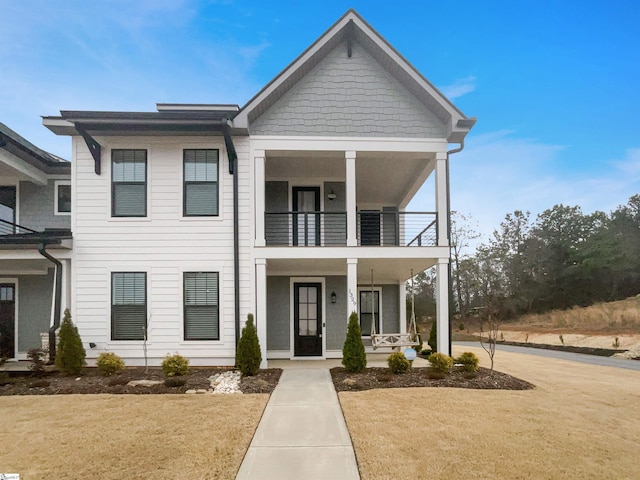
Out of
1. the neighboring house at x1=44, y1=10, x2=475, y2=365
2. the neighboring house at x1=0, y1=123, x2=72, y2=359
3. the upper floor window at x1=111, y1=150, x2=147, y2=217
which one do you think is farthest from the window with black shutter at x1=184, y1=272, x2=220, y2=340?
the neighboring house at x1=0, y1=123, x2=72, y2=359

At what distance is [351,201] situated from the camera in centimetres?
1058

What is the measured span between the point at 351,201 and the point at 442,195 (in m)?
2.44

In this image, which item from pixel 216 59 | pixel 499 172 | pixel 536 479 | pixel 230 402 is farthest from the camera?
pixel 499 172

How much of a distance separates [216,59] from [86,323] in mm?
14015

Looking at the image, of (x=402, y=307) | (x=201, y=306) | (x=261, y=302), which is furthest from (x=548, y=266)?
(x=201, y=306)

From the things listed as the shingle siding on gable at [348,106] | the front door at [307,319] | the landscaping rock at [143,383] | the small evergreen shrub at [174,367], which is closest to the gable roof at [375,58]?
the shingle siding on gable at [348,106]

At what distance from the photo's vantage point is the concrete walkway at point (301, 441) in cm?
451

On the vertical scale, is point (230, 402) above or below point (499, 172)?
below

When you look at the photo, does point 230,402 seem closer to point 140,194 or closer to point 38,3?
point 140,194

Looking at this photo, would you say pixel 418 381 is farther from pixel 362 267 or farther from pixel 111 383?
pixel 111 383

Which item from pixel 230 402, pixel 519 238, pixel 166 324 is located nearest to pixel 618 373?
pixel 230 402

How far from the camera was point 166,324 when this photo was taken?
10352 millimetres

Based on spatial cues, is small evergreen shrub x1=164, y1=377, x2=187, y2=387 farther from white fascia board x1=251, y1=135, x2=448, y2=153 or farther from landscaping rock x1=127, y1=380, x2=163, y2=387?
white fascia board x1=251, y1=135, x2=448, y2=153

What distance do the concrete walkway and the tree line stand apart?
25829 mm
